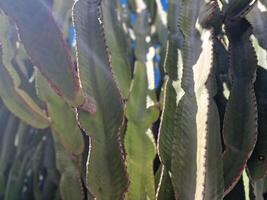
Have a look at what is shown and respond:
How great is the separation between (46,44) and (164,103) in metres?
0.28

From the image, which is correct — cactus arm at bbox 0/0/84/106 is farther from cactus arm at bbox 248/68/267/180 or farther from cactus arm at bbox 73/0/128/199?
cactus arm at bbox 248/68/267/180

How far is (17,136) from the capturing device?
170 cm

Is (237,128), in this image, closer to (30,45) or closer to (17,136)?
(30,45)

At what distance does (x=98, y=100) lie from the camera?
106 centimetres

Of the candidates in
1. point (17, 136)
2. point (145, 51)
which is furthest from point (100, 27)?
point (17, 136)

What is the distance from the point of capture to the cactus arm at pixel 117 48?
1475mm

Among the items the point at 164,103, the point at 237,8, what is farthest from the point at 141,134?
the point at 237,8

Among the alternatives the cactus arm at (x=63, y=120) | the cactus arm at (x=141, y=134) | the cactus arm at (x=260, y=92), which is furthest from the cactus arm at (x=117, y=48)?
the cactus arm at (x=260, y=92)

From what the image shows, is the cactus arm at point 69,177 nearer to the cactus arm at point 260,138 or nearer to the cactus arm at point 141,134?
the cactus arm at point 141,134

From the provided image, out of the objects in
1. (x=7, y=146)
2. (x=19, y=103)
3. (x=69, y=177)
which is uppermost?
(x=19, y=103)

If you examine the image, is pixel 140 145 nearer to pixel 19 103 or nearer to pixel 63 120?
pixel 63 120

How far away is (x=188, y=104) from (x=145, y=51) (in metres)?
0.54

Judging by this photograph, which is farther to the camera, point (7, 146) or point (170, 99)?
point (7, 146)

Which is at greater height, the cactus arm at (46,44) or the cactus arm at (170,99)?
the cactus arm at (46,44)
